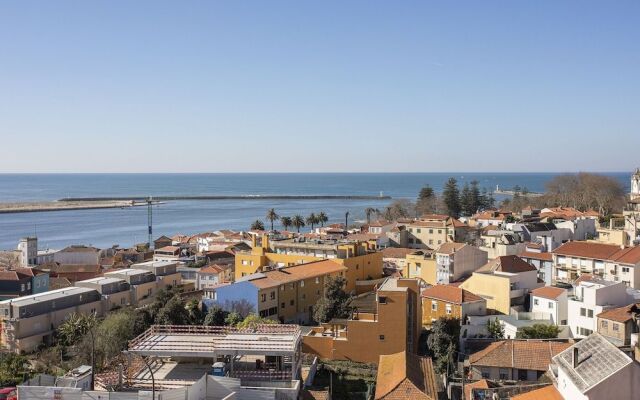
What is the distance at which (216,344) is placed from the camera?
14648 millimetres

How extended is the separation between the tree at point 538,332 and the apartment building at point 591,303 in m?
1.16

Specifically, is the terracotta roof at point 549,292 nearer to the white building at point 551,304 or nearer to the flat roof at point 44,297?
the white building at point 551,304

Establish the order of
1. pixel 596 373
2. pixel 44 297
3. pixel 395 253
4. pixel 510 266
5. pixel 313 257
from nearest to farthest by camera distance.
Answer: pixel 596 373 < pixel 44 297 < pixel 510 266 < pixel 313 257 < pixel 395 253

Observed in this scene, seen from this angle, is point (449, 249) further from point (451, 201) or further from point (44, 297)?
point (451, 201)

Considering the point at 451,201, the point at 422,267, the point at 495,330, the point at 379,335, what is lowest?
the point at 495,330

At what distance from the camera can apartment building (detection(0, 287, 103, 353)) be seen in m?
25.3

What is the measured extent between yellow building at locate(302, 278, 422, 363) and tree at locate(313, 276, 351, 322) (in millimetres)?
→ 3348

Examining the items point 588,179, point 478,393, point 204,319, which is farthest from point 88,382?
point 588,179

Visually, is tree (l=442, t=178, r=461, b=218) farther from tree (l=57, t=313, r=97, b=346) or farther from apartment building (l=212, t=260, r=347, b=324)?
tree (l=57, t=313, r=97, b=346)

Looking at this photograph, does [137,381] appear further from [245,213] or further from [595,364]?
[245,213]

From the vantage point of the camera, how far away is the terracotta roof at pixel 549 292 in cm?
2506

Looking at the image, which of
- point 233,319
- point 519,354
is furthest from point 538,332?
point 233,319

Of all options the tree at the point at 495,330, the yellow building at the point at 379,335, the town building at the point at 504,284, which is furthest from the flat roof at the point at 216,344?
the town building at the point at 504,284

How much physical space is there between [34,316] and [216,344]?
15.1 meters
